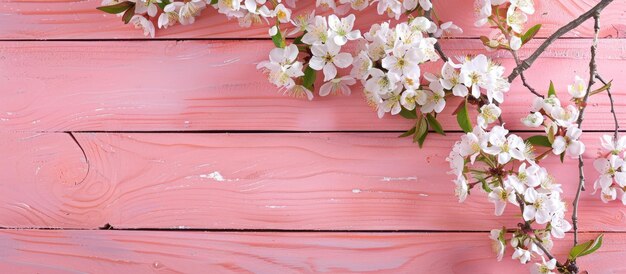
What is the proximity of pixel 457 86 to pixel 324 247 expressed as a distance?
35 cm

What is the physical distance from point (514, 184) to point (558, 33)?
0.25m

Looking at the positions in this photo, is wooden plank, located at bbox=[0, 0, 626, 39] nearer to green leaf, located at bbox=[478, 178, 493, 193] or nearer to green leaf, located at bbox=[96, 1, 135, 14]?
green leaf, located at bbox=[96, 1, 135, 14]

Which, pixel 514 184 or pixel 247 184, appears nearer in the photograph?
pixel 514 184

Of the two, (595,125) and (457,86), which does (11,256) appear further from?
(595,125)

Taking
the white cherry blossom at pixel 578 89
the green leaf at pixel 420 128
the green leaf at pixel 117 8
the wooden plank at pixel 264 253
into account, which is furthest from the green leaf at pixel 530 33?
the green leaf at pixel 117 8

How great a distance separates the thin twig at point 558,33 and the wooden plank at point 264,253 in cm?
28

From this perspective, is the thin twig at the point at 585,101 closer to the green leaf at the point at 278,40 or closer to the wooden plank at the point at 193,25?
the wooden plank at the point at 193,25

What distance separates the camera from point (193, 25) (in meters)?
1.08

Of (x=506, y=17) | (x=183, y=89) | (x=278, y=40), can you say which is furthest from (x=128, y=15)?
(x=506, y=17)

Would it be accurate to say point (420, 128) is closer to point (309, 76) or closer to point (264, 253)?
point (309, 76)

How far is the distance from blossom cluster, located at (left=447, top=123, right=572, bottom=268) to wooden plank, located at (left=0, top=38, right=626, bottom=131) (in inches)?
3.8

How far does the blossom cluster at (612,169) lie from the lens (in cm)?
99

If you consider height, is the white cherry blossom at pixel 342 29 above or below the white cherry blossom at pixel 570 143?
above

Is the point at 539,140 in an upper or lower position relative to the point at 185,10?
lower
